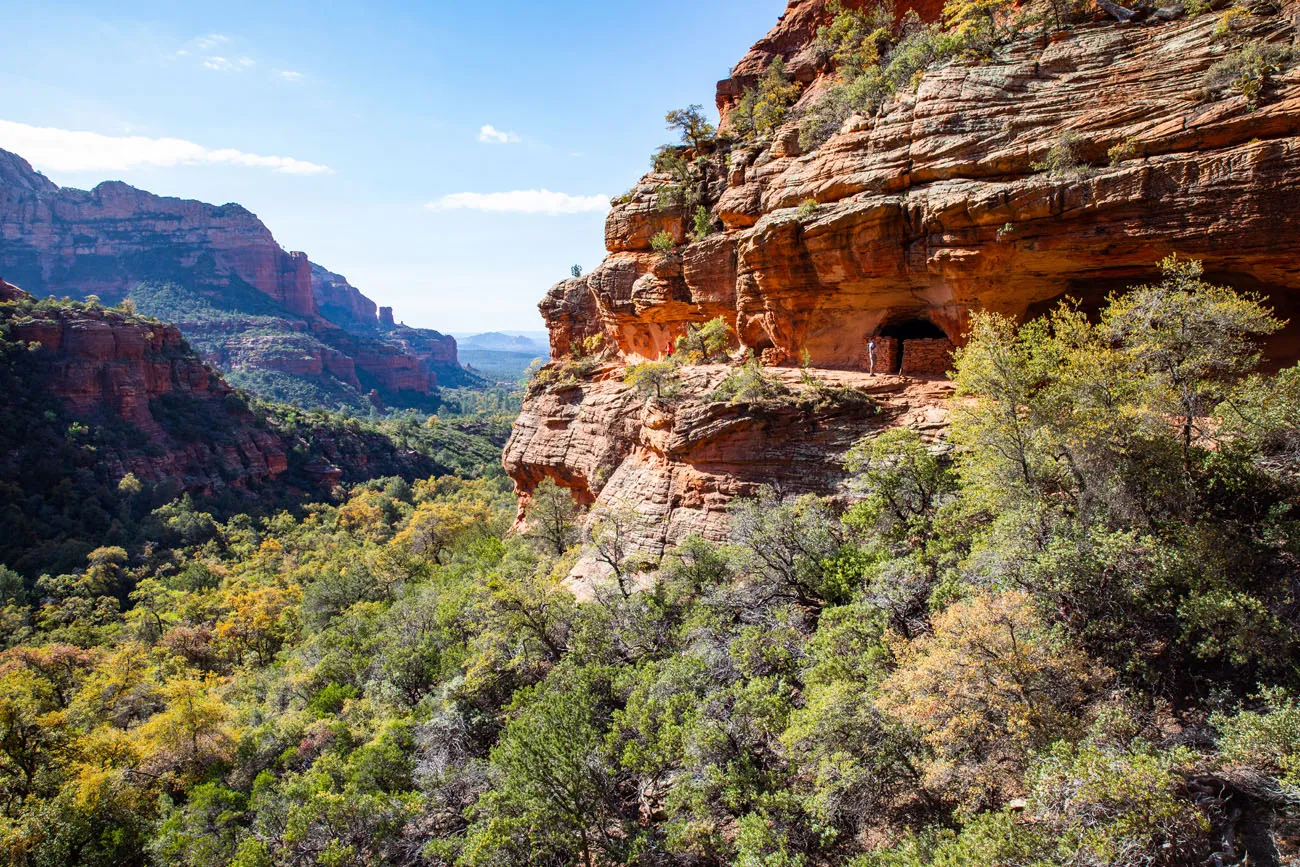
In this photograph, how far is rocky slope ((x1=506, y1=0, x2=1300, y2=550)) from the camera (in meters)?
15.4

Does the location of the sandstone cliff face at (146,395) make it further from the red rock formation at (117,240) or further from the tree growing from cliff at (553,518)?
the red rock formation at (117,240)

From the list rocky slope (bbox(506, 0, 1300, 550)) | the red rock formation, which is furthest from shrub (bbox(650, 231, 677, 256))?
the red rock formation

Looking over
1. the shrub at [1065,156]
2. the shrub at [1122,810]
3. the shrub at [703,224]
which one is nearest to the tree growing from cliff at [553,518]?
the shrub at [703,224]

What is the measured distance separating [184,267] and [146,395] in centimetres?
13894

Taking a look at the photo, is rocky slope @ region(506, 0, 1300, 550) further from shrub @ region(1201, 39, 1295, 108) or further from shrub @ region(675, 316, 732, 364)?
shrub @ region(675, 316, 732, 364)

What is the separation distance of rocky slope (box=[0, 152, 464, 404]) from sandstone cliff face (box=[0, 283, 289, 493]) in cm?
7128

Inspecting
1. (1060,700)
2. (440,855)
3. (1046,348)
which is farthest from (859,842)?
(1046,348)

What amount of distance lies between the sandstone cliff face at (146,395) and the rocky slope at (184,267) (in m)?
71.3

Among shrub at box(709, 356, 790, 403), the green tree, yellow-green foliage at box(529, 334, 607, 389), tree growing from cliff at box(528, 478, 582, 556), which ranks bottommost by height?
the green tree

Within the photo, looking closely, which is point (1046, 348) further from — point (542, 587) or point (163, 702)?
point (163, 702)

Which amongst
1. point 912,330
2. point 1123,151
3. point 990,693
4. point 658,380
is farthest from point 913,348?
point 990,693

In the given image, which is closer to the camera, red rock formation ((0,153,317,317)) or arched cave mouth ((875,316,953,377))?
arched cave mouth ((875,316,953,377))

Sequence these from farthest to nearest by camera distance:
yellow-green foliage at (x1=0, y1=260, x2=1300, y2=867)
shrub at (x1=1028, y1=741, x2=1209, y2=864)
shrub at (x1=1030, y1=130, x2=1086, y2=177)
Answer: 1. shrub at (x1=1030, y1=130, x2=1086, y2=177)
2. yellow-green foliage at (x1=0, y1=260, x2=1300, y2=867)
3. shrub at (x1=1028, y1=741, x2=1209, y2=864)

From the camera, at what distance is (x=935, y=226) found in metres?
19.7
